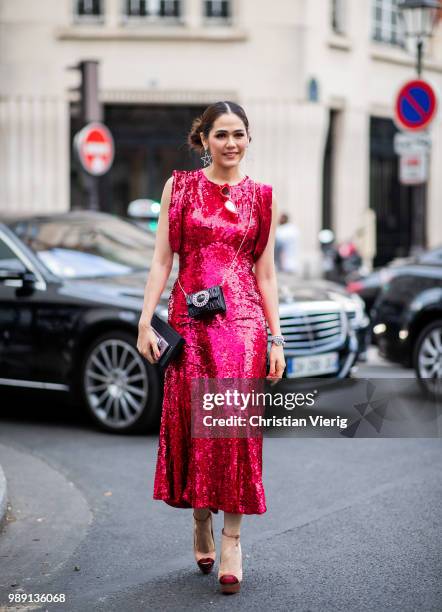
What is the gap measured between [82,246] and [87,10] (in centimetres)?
1508

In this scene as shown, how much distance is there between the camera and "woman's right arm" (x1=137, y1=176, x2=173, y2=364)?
4.72m

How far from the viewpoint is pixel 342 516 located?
19.5ft

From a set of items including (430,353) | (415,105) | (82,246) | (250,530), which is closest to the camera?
(250,530)

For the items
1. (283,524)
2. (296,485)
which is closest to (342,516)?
(283,524)

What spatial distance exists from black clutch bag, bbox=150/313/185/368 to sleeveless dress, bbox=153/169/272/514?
5cm

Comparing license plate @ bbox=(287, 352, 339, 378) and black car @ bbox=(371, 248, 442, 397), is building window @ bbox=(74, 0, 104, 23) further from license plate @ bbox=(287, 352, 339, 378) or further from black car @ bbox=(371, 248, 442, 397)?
license plate @ bbox=(287, 352, 339, 378)

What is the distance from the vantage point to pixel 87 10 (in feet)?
76.2

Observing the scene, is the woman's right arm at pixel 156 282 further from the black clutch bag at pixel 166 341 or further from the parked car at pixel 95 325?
the parked car at pixel 95 325

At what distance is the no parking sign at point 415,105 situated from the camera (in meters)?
14.4

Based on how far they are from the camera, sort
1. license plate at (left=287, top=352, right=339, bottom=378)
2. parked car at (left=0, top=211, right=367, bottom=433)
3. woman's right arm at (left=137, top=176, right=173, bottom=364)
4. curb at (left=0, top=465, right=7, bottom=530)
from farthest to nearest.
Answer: license plate at (left=287, top=352, right=339, bottom=378) < parked car at (left=0, top=211, right=367, bottom=433) < curb at (left=0, top=465, right=7, bottom=530) < woman's right arm at (left=137, top=176, right=173, bottom=364)

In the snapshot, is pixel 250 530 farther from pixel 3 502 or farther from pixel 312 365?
pixel 312 365

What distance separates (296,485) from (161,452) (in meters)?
2.13

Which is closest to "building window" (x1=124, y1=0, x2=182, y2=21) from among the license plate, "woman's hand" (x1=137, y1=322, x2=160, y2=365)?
the license plate

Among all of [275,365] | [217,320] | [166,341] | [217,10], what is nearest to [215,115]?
[217,320]
